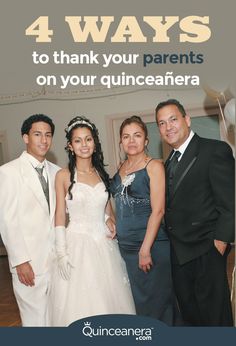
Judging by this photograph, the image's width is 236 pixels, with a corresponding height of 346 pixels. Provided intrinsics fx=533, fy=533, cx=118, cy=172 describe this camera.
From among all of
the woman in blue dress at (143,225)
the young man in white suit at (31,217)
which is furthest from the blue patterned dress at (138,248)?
the young man in white suit at (31,217)

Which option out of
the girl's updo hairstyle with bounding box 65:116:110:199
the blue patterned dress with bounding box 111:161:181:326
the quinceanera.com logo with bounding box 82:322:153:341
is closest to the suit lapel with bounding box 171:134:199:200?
the blue patterned dress with bounding box 111:161:181:326

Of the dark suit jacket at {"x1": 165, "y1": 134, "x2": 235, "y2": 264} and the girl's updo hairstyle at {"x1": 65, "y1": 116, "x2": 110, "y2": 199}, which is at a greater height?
the girl's updo hairstyle at {"x1": 65, "y1": 116, "x2": 110, "y2": 199}

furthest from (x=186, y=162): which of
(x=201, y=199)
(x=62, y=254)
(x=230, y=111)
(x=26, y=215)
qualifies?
(x=26, y=215)

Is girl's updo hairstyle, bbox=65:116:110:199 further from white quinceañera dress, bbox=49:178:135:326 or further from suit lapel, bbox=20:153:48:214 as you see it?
suit lapel, bbox=20:153:48:214

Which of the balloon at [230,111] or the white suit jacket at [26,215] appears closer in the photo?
the balloon at [230,111]

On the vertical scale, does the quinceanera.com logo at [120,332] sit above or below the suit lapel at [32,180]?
below

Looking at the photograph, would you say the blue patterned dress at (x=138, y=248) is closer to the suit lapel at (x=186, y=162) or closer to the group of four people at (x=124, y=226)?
the group of four people at (x=124, y=226)

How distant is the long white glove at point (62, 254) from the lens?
10.5 ft

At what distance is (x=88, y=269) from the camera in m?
3.22

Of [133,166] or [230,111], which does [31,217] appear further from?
[230,111]

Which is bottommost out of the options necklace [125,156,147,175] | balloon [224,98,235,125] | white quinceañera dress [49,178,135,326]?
white quinceañera dress [49,178,135,326]

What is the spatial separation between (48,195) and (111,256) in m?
0.54

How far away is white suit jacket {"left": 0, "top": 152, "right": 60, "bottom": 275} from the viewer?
327cm

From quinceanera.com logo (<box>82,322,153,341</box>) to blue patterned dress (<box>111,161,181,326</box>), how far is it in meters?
0.11
